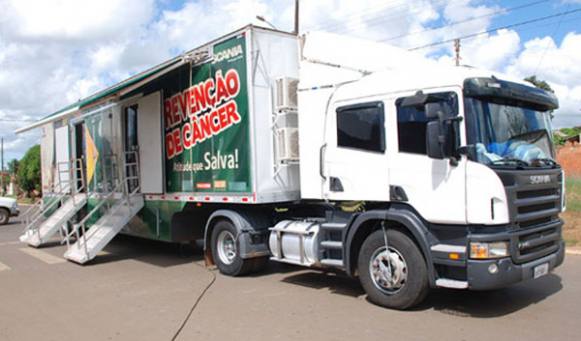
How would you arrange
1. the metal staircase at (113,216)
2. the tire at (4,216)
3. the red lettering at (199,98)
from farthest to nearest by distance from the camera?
the tire at (4,216) → the metal staircase at (113,216) → the red lettering at (199,98)

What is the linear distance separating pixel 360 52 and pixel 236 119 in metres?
2.21

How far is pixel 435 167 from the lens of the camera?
5.86m

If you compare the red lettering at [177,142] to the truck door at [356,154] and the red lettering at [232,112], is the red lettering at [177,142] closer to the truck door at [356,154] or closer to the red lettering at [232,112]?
the red lettering at [232,112]

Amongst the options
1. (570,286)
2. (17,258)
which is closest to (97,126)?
(17,258)

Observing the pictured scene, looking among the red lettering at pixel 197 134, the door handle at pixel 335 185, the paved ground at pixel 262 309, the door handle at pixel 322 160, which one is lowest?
the paved ground at pixel 262 309

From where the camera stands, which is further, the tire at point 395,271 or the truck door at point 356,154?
the truck door at point 356,154

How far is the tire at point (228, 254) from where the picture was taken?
844 cm

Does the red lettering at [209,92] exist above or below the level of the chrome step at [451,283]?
above

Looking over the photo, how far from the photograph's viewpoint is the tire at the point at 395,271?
5.90 m

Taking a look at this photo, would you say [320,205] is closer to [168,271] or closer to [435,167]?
[435,167]

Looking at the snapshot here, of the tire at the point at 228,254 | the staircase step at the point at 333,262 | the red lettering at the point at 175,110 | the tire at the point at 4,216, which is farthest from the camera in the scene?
the tire at the point at 4,216

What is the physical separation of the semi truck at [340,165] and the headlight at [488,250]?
0.02 m

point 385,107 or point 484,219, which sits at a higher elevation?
point 385,107

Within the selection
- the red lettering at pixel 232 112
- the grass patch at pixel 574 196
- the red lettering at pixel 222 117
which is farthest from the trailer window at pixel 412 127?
the grass patch at pixel 574 196
